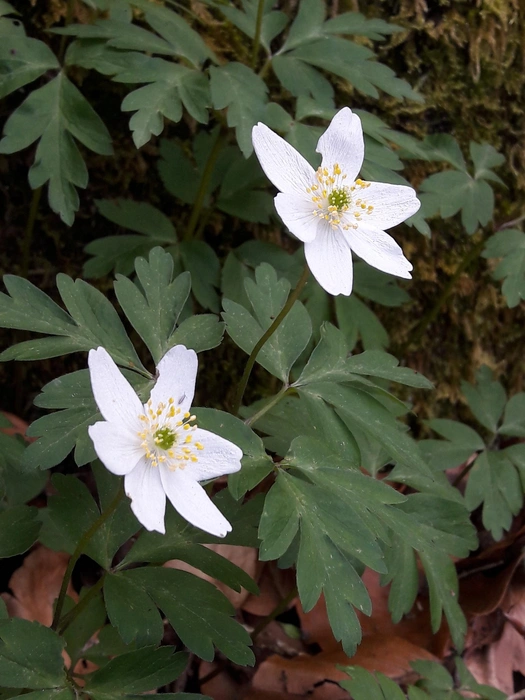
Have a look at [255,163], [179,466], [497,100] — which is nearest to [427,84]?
[497,100]

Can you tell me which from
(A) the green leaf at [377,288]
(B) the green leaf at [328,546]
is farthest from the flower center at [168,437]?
(A) the green leaf at [377,288]

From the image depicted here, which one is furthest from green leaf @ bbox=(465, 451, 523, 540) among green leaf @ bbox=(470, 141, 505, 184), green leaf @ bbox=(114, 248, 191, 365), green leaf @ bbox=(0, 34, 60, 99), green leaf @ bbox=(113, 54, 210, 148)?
green leaf @ bbox=(0, 34, 60, 99)

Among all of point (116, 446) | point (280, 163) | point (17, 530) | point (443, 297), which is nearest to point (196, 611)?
point (17, 530)

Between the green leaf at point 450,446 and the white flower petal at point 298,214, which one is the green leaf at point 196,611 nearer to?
the white flower petal at point 298,214

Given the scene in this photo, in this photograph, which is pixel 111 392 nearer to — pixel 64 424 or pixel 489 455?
pixel 64 424

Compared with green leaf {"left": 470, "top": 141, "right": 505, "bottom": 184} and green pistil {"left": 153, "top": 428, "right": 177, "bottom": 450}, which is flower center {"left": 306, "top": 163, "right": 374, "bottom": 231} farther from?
green leaf {"left": 470, "top": 141, "right": 505, "bottom": 184}

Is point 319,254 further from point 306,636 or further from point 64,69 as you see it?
point 306,636
